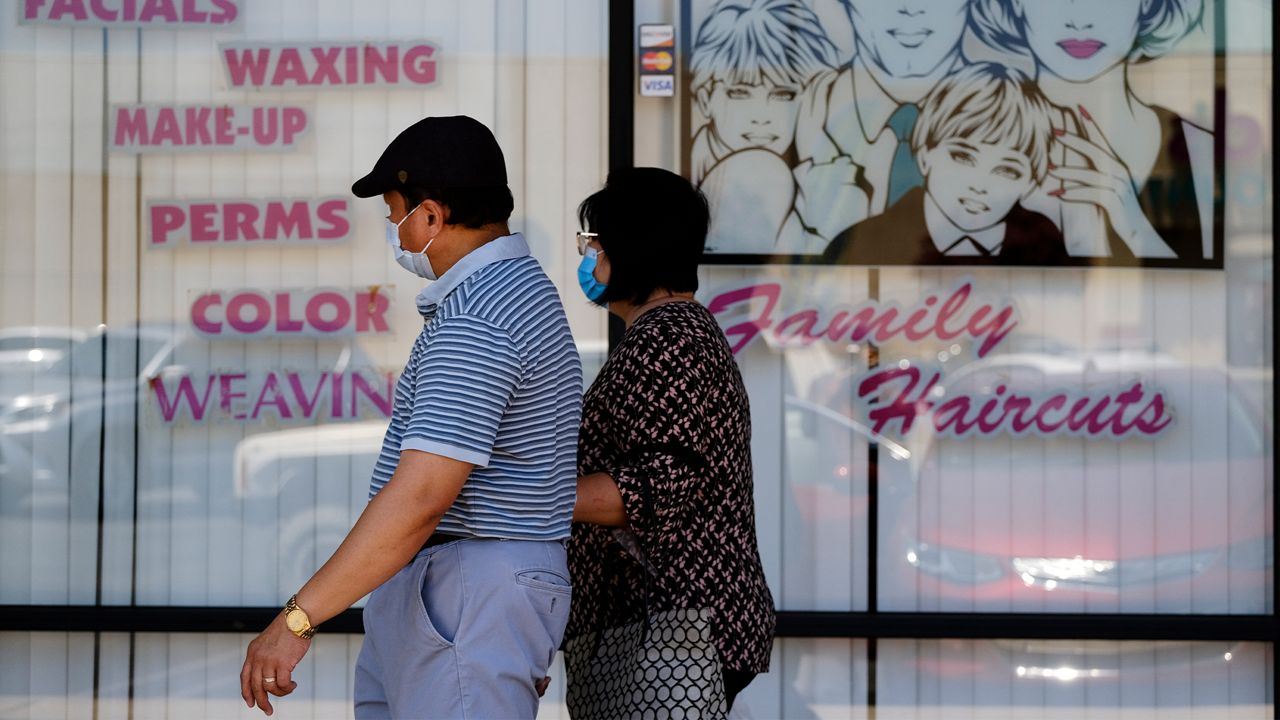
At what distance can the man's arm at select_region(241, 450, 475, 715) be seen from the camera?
7.66 ft

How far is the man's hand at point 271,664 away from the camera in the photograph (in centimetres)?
234

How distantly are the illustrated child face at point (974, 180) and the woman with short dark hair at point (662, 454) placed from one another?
1.89 m

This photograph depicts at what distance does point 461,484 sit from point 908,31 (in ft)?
9.54

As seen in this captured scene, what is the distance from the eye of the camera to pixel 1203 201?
4715 mm

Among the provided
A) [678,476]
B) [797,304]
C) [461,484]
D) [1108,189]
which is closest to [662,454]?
[678,476]

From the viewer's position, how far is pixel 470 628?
2457 millimetres

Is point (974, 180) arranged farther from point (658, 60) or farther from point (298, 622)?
point (298, 622)

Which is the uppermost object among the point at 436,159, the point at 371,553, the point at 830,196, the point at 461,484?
the point at 830,196

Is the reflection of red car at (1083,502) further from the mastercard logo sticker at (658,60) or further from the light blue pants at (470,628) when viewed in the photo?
the light blue pants at (470,628)

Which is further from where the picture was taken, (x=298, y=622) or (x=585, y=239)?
(x=585, y=239)

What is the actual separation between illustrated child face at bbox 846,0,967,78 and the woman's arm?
242 centimetres

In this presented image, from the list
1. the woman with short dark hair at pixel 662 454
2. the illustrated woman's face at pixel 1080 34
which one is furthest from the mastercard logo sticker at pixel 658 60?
the woman with short dark hair at pixel 662 454

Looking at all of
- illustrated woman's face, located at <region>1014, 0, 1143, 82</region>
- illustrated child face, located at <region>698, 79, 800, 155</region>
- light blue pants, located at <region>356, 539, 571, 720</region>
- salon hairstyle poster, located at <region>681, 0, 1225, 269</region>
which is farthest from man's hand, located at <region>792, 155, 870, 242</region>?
light blue pants, located at <region>356, 539, 571, 720</region>

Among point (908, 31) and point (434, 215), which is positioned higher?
point (908, 31)
